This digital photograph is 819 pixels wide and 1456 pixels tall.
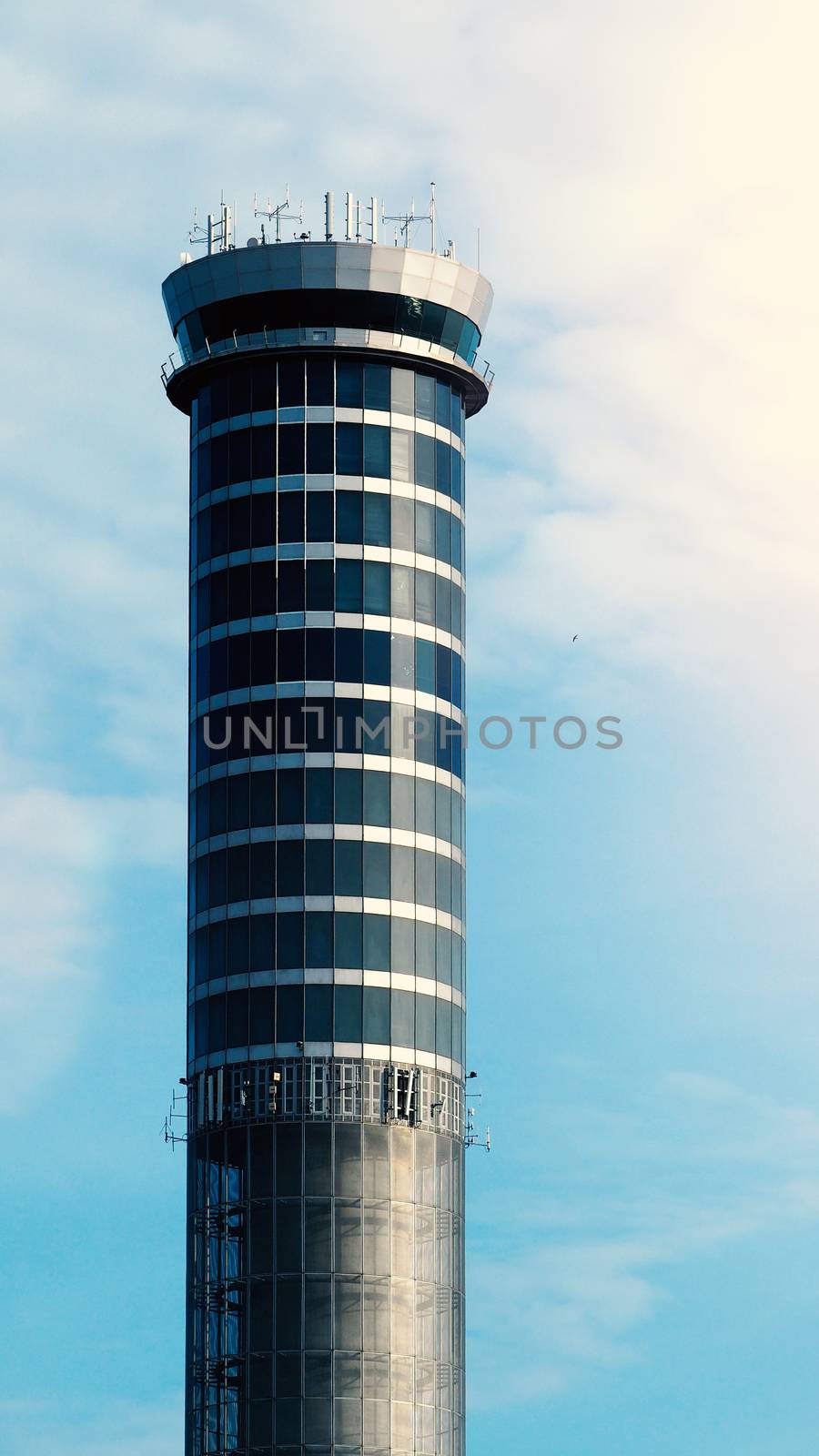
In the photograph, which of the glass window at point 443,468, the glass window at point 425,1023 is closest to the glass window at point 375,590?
the glass window at point 443,468

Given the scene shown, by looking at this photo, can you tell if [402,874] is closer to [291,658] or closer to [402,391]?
[291,658]

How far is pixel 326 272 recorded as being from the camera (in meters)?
179

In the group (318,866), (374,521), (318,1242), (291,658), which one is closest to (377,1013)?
(318,866)

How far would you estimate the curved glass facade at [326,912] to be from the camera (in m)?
167

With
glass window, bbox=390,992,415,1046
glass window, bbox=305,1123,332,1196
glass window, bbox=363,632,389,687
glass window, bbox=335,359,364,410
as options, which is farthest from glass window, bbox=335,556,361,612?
glass window, bbox=305,1123,332,1196

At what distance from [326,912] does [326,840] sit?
164 inches

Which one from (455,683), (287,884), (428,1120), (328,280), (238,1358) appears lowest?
(238,1358)

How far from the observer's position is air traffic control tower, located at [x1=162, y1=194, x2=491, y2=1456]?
16725cm

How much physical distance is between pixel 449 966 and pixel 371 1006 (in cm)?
701

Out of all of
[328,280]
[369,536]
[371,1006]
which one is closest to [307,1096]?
[371,1006]

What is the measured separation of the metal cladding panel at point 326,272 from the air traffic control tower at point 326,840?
0.17m

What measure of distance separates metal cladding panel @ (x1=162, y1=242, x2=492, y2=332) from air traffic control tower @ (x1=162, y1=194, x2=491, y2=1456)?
6.7 inches

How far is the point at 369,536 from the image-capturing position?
585ft

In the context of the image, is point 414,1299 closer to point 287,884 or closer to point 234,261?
point 287,884
